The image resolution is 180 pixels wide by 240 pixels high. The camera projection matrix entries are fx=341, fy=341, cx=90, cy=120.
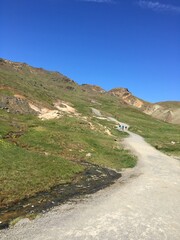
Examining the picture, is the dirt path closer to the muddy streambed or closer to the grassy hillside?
the muddy streambed

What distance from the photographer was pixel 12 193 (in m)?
27.7

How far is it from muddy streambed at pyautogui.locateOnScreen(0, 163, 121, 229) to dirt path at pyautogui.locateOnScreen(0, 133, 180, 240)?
1.20 m

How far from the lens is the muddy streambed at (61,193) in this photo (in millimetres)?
23891

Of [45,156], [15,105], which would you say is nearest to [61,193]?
[45,156]

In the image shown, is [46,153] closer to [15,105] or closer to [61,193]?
[61,193]

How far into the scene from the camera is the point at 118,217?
23391mm

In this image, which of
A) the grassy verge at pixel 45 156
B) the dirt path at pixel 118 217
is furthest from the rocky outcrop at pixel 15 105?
the dirt path at pixel 118 217

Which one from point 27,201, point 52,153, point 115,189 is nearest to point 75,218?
point 27,201

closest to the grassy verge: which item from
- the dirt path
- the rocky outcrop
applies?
the dirt path

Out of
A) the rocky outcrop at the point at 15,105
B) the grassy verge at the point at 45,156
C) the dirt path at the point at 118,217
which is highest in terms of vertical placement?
the rocky outcrop at the point at 15,105

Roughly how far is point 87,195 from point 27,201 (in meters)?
5.48

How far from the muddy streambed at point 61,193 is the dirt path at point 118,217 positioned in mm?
1201

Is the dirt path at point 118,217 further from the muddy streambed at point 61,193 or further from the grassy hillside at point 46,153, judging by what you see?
the grassy hillside at point 46,153

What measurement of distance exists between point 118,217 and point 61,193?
7.73m
